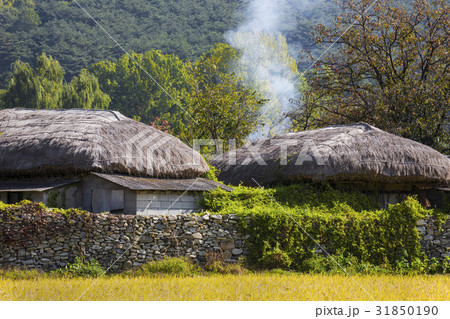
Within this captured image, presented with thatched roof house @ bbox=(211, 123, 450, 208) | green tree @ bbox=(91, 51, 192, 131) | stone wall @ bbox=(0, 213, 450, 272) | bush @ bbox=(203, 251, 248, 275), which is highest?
green tree @ bbox=(91, 51, 192, 131)

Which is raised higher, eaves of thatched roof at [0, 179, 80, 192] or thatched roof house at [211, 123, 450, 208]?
thatched roof house at [211, 123, 450, 208]


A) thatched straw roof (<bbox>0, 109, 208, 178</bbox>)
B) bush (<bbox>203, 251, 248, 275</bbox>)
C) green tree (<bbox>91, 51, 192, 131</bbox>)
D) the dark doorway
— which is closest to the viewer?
bush (<bbox>203, 251, 248, 275</bbox>)

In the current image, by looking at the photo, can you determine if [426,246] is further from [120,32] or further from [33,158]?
[120,32]

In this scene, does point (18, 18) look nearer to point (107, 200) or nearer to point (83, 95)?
point (83, 95)

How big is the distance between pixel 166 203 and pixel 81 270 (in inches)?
169

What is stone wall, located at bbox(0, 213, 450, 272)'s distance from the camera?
12414mm

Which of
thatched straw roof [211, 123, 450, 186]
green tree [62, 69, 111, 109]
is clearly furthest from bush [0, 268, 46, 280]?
green tree [62, 69, 111, 109]

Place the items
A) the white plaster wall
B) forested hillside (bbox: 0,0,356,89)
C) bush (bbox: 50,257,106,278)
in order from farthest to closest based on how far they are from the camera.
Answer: forested hillside (bbox: 0,0,356,89), the white plaster wall, bush (bbox: 50,257,106,278)

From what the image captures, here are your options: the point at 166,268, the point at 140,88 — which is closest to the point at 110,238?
the point at 166,268

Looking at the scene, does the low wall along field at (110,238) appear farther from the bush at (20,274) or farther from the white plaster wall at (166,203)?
the white plaster wall at (166,203)

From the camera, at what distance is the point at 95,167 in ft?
51.3

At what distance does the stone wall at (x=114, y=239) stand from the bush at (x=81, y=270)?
17 centimetres

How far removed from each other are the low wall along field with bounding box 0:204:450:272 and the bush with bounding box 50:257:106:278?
0.56ft
